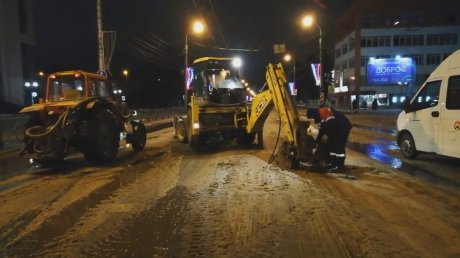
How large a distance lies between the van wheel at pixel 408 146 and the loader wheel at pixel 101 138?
27.0 feet

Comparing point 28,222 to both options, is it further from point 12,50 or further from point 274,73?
point 12,50

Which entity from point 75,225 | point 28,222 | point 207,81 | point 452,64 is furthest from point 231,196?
point 207,81

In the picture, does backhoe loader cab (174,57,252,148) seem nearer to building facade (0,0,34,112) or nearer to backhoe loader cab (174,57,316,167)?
backhoe loader cab (174,57,316,167)

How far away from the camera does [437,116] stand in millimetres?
11539

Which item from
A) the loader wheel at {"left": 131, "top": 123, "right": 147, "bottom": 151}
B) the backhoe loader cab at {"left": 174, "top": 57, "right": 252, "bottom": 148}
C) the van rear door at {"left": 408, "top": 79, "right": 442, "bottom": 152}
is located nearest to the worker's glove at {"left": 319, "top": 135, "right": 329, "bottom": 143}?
the van rear door at {"left": 408, "top": 79, "right": 442, "bottom": 152}

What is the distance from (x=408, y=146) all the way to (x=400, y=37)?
71.7 metres

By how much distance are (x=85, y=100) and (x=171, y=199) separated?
5.31m

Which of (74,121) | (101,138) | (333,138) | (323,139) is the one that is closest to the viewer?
(333,138)

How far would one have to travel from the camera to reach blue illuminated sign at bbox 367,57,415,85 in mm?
68625

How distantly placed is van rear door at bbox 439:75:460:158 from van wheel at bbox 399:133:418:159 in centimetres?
134

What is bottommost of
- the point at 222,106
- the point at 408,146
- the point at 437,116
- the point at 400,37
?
the point at 408,146

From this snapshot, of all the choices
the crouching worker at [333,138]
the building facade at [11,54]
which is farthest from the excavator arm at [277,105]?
the building facade at [11,54]

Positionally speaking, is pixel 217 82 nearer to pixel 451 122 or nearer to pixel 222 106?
pixel 222 106

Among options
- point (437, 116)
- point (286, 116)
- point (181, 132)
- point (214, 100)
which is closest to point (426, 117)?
point (437, 116)
